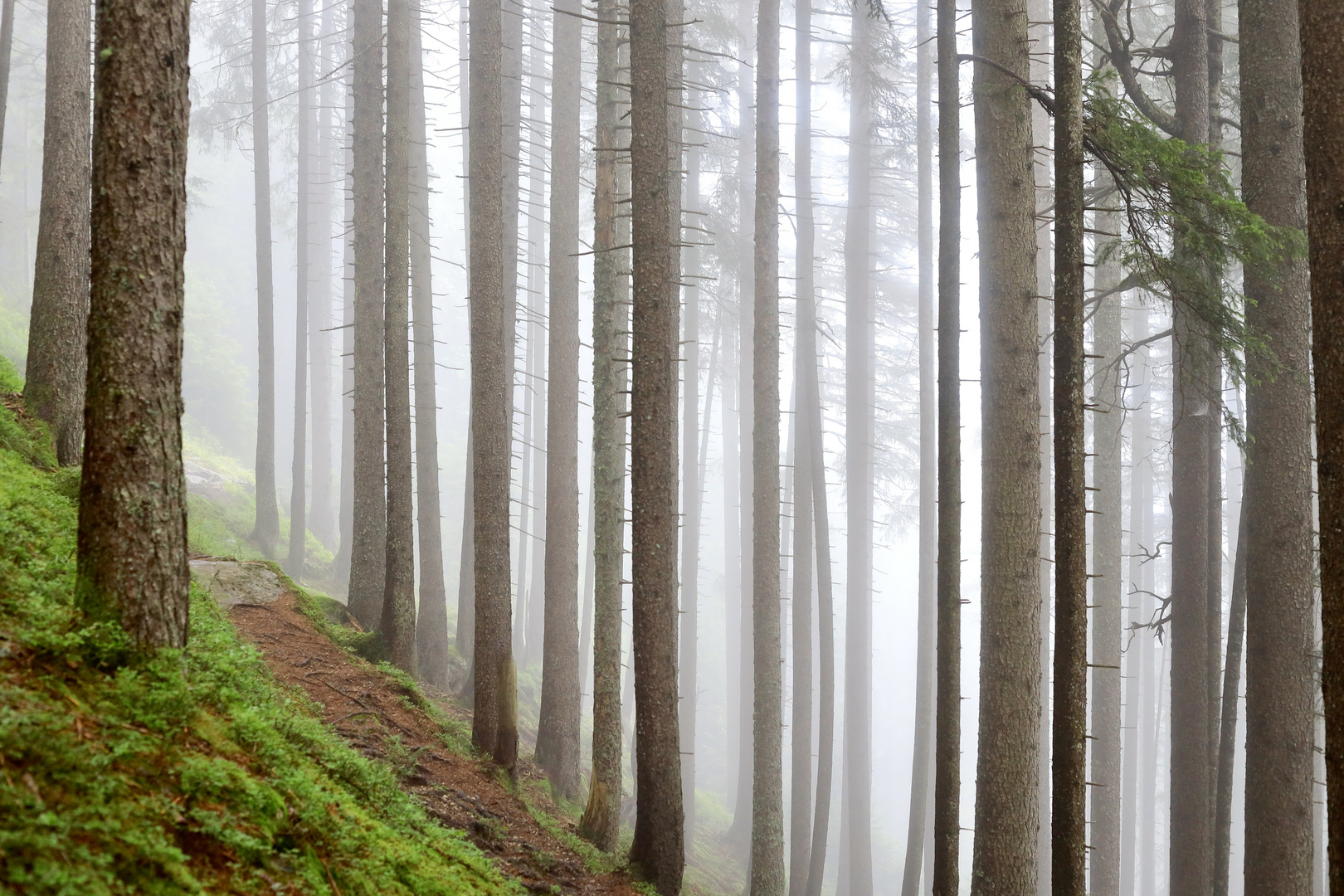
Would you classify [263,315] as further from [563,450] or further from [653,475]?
[653,475]

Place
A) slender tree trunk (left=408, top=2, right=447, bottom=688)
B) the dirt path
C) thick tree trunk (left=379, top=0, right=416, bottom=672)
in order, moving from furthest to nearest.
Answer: slender tree trunk (left=408, top=2, right=447, bottom=688)
thick tree trunk (left=379, top=0, right=416, bottom=672)
the dirt path

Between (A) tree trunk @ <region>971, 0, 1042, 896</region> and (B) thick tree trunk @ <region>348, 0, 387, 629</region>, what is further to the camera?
(B) thick tree trunk @ <region>348, 0, 387, 629</region>

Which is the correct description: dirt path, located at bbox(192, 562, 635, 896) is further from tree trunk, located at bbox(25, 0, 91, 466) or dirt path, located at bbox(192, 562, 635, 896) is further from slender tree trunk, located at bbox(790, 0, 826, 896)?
slender tree trunk, located at bbox(790, 0, 826, 896)

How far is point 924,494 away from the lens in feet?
61.3

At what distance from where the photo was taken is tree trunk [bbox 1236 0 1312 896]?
22.9ft

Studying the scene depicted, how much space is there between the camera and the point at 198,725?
11.8 feet

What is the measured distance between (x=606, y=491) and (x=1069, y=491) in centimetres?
504

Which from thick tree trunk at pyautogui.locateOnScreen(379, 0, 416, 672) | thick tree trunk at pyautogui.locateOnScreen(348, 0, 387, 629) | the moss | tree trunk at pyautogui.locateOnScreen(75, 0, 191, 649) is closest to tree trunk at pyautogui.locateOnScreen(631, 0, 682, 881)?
the moss

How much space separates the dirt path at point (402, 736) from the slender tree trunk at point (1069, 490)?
3360 millimetres

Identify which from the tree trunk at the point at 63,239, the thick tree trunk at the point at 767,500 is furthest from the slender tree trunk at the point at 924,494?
the tree trunk at the point at 63,239

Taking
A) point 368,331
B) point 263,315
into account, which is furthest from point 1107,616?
point 263,315

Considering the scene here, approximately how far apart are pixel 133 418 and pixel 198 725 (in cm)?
133

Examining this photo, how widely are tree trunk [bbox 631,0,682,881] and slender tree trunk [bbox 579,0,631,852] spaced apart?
1.17 m

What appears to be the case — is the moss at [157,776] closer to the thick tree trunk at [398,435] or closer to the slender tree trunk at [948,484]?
the thick tree trunk at [398,435]
